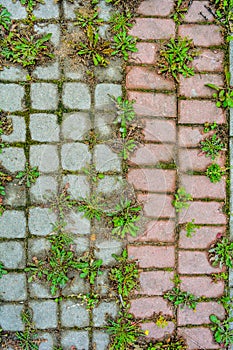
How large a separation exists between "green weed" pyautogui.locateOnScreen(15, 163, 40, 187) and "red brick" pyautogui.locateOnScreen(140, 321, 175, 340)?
1682 millimetres

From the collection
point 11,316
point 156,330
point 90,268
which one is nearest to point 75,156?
point 90,268

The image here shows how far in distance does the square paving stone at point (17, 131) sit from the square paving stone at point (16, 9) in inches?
34.8

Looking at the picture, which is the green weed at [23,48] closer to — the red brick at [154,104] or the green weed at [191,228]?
the red brick at [154,104]

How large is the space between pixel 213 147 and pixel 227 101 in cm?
43

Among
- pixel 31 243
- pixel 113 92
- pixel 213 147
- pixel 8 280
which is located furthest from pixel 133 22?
Result: pixel 8 280

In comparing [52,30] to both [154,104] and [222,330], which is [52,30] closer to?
[154,104]

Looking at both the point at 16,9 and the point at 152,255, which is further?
the point at 152,255

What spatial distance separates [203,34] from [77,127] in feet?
4.67

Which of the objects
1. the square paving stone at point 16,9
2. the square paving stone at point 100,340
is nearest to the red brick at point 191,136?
the square paving stone at point 16,9

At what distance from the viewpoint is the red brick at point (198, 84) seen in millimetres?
3592

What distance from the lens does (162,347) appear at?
3.66 metres

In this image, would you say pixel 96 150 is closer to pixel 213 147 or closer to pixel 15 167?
pixel 15 167

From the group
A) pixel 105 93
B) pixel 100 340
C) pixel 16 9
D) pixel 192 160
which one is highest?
pixel 16 9

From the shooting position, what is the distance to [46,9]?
349 centimetres
